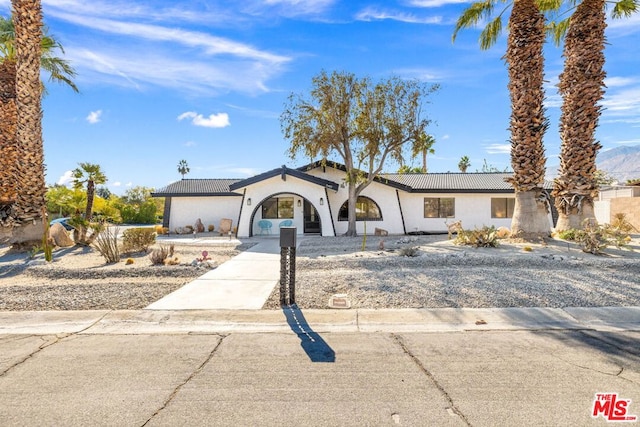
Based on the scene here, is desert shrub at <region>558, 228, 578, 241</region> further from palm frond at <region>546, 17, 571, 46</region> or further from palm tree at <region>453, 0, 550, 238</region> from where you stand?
palm frond at <region>546, 17, 571, 46</region>

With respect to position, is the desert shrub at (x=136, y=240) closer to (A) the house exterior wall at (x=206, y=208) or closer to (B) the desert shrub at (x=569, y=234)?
(A) the house exterior wall at (x=206, y=208)

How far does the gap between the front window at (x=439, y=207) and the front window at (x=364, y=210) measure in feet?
10.4

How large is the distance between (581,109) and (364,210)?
1183 centimetres

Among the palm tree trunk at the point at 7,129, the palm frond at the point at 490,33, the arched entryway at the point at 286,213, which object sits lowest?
the arched entryway at the point at 286,213

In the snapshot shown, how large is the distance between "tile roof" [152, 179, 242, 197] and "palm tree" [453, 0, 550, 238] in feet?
54.0

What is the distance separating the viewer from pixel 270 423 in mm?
3236

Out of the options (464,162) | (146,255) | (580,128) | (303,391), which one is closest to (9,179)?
(146,255)

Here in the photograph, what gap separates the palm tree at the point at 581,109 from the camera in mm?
12773

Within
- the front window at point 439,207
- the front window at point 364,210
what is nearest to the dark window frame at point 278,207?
the front window at point 364,210

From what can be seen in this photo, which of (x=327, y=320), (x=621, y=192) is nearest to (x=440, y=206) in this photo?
(x=621, y=192)

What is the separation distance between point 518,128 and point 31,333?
14829mm

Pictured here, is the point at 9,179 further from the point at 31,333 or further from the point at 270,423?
the point at 270,423

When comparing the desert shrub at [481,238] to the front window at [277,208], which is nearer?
the desert shrub at [481,238]

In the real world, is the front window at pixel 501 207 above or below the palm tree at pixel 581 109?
below
